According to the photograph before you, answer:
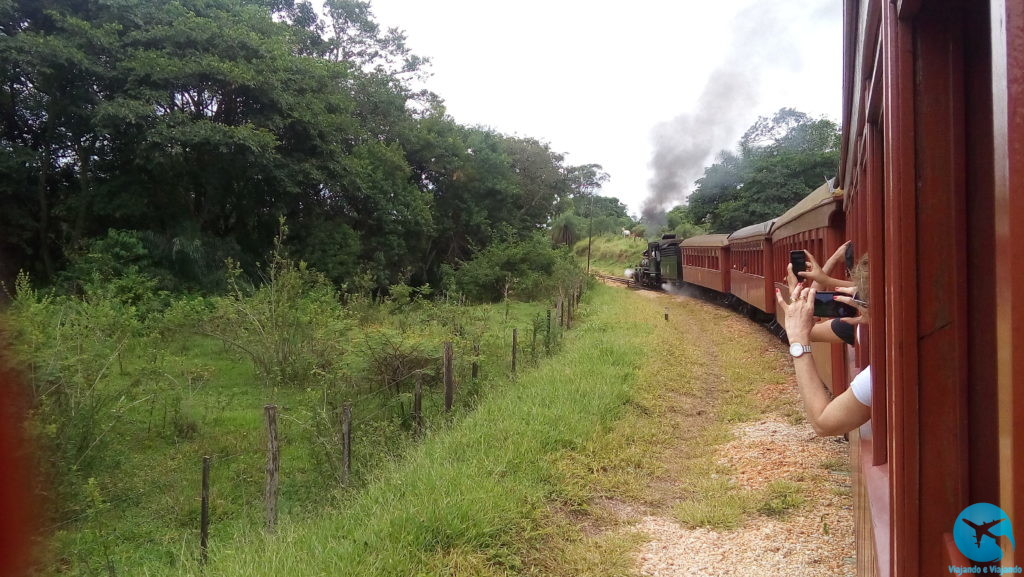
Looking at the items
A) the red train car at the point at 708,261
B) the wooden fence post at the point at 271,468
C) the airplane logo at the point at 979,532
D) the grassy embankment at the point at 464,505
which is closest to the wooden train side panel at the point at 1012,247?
the airplane logo at the point at 979,532

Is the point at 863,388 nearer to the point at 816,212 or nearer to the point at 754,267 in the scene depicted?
the point at 816,212

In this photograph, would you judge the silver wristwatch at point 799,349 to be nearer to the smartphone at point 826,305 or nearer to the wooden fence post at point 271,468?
the smartphone at point 826,305

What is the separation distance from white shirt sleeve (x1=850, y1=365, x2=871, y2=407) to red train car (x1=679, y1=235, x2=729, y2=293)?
15141 mm

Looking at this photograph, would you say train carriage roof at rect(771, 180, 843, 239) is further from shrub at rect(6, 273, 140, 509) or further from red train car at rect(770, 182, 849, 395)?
shrub at rect(6, 273, 140, 509)

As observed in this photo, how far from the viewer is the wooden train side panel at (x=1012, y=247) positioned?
1.94 ft

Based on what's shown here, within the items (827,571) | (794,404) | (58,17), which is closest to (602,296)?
(794,404)

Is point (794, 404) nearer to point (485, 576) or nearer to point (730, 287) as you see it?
point (485, 576)

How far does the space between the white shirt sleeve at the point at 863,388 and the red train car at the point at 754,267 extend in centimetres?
937

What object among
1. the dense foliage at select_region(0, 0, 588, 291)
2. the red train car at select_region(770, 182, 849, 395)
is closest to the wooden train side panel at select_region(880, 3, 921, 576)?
the red train car at select_region(770, 182, 849, 395)

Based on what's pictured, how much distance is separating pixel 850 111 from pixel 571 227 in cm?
3265

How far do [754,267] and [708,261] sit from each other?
20.4 feet

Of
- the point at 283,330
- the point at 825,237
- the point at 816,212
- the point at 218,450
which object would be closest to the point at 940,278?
the point at 825,237

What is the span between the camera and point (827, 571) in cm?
361

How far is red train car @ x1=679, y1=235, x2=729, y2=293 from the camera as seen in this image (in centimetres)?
1683
